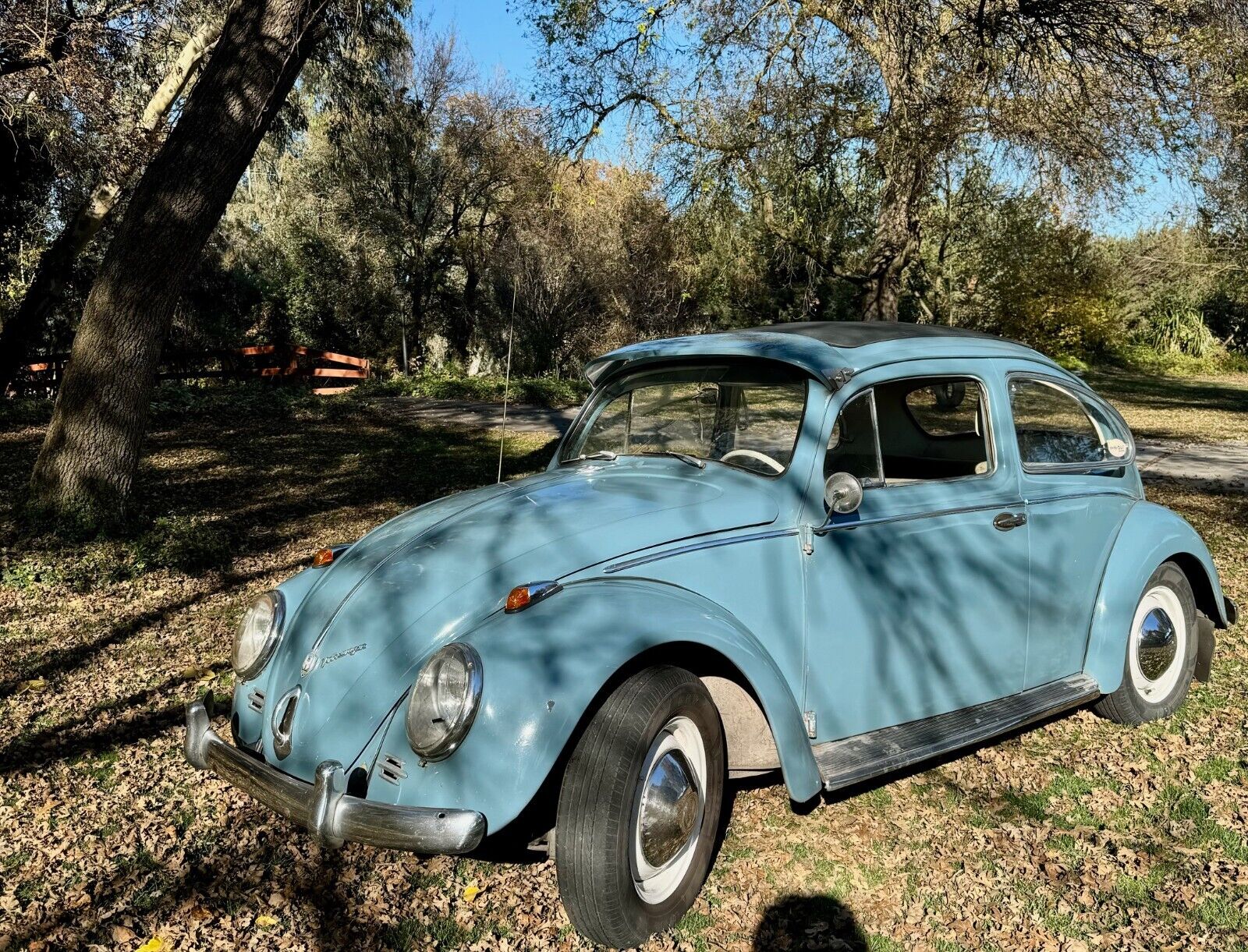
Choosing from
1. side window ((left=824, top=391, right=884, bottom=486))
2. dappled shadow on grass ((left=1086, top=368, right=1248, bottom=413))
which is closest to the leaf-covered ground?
side window ((left=824, top=391, right=884, bottom=486))

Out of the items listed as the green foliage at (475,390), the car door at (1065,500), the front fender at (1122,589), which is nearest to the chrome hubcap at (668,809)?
the car door at (1065,500)

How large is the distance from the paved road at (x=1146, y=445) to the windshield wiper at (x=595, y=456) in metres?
3.99

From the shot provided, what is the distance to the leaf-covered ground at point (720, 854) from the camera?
3072 mm

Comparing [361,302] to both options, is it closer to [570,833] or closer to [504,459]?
[504,459]

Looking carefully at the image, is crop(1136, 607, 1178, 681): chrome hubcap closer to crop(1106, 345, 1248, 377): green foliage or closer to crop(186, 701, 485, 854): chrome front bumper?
crop(186, 701, 485, 854): chrome front bumper

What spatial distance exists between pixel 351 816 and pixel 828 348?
241 centimetres

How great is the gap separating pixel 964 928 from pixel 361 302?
27407mm

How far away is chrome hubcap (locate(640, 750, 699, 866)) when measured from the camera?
2.90 m

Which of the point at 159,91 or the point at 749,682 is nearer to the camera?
the point at 749,682

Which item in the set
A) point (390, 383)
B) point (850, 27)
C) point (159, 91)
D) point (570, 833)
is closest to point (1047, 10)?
point (850, 27)

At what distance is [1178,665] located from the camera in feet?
15.5

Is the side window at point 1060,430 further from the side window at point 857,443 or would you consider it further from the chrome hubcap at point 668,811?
the chrome hubcap at point 668,811

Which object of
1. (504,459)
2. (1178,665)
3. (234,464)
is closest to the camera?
(1178,665)

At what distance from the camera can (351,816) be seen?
266 cm
